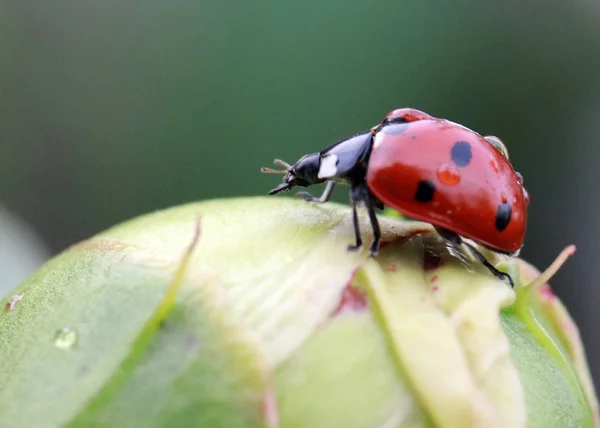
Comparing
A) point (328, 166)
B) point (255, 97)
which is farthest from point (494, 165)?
point (255, 97)

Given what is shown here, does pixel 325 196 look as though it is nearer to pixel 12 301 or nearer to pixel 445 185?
pixel 445 185

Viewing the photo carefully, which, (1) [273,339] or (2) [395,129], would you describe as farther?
(2) [395,129]

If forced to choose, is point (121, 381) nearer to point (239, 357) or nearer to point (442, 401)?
point (239, 357)

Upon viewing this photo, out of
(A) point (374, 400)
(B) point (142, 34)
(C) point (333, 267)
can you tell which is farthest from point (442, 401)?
(B) point (142, 34)

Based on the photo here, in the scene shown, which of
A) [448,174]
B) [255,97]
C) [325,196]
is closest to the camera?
[448,174]

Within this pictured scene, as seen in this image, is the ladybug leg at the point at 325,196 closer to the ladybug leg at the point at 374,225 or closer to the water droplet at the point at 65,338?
the ladybug leg at the point at 374,225

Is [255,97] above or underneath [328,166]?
underneath

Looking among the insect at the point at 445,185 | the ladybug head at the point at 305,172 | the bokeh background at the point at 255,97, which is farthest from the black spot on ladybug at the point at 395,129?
the bokeh background at the point at 255,97

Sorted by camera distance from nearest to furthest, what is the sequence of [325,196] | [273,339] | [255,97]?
[273,339] → [325,196] → [255,97]
